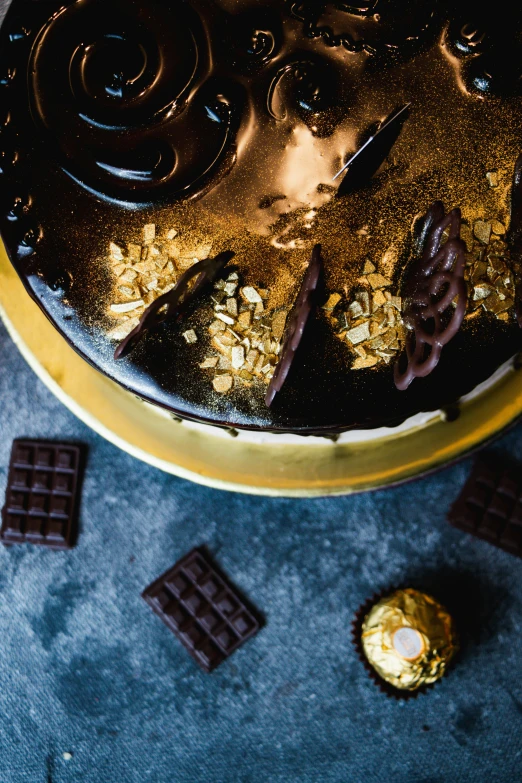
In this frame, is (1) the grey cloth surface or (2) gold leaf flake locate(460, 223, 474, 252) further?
(1) the grey cloth surface

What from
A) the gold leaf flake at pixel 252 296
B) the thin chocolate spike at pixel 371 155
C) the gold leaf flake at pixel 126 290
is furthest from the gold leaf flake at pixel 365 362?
the gold leaf flake at pixel 126 290

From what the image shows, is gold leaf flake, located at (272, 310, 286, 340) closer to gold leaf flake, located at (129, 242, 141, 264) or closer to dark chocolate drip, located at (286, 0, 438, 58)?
gold leaf flake, located at (129, 242, 141, 264)

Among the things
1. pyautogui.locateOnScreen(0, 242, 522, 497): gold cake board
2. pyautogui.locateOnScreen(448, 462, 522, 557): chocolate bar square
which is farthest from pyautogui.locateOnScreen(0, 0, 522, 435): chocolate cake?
pyautogui.locateOnScreen(448, 462, 522, 557): chocolate bar square

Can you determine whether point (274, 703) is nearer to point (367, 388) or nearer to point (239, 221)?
point (367, 388)

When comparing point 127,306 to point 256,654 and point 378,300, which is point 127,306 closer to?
point 378,300

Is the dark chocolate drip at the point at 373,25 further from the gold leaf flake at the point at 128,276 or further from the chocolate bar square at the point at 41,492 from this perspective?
the chocolate bar square at the point at 41,492

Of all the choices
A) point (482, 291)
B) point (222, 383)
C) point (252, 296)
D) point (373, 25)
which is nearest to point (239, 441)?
point (222, 383)
